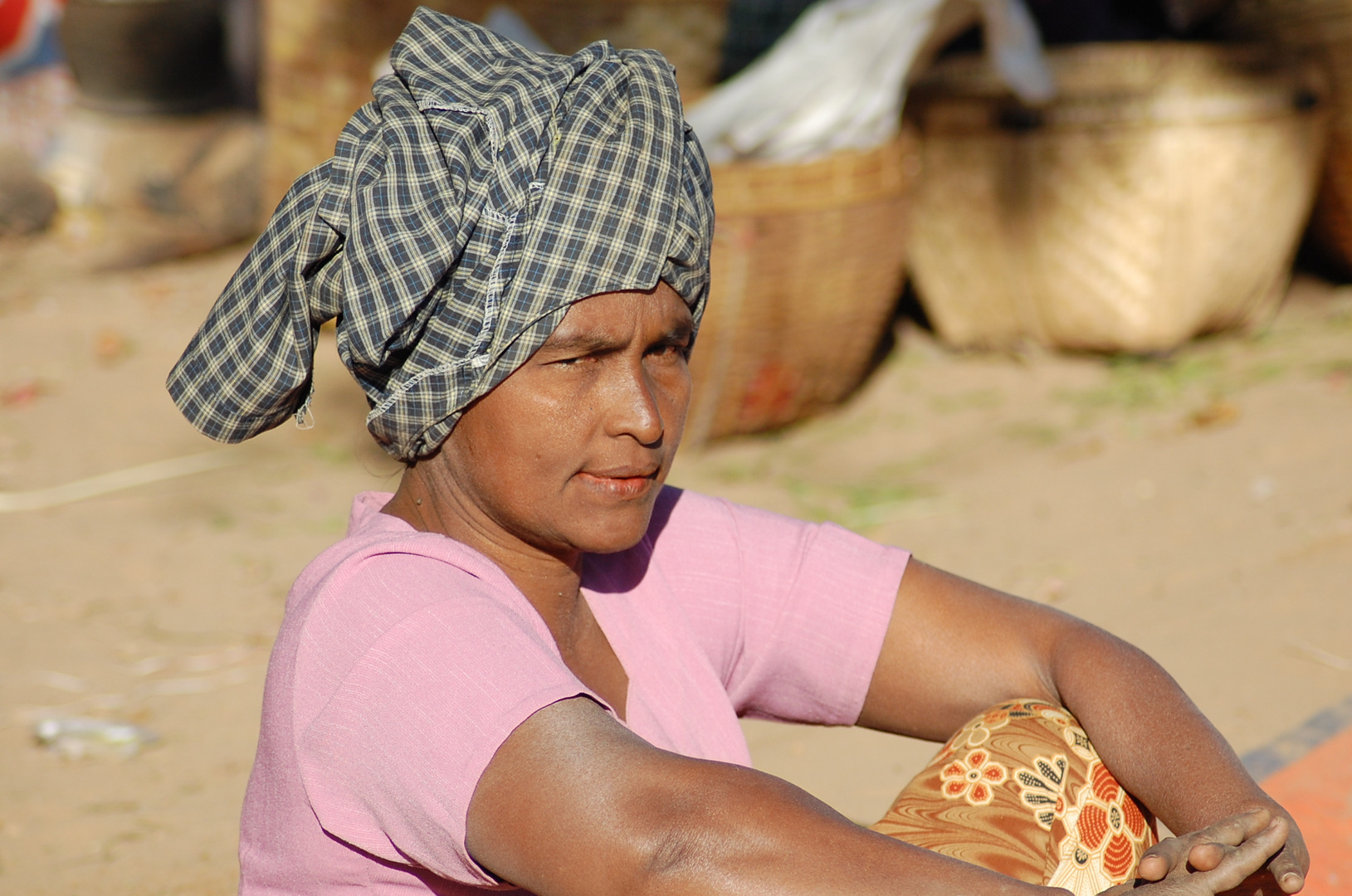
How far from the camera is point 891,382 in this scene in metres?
5.89

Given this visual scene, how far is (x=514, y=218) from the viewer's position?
4.83ft

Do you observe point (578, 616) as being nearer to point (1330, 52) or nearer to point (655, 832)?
point (655, 832)

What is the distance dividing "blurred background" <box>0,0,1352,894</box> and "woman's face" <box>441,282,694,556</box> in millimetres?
1478

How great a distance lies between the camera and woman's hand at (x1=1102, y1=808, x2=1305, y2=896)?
140 cm

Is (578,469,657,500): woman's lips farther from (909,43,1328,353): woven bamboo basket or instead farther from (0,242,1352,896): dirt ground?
(909,43,1328,353): woven bamboo basket

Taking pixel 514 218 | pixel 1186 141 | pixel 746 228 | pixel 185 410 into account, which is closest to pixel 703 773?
pixel 514 218

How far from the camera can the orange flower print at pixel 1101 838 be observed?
163 centimetres

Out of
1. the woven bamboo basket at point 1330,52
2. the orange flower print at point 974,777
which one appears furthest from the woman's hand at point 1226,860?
the woven bamboo basket at point 1330,52

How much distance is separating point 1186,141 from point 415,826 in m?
5.02

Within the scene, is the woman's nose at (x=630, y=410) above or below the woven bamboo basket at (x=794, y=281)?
above

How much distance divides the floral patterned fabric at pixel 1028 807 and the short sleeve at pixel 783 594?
20cm

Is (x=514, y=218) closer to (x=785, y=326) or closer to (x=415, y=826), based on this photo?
(x=415, y=826)

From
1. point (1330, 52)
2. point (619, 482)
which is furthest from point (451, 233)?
point (1330, 52)

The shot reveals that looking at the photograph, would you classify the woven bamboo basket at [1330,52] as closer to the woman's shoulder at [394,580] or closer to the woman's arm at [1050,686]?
the woman's arm at [1050,686]
